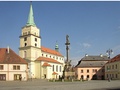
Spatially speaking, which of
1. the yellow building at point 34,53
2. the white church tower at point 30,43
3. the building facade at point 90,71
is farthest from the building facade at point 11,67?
the building facade at point 90,71

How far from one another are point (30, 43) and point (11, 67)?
69.2 ft

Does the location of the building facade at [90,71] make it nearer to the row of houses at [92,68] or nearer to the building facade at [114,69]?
the row of houses at [92,68]

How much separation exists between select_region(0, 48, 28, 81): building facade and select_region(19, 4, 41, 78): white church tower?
1555cm

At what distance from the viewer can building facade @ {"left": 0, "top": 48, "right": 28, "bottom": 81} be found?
5697 cm

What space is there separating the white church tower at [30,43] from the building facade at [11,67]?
1555 centimetres

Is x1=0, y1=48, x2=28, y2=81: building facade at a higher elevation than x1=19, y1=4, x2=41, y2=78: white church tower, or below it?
below

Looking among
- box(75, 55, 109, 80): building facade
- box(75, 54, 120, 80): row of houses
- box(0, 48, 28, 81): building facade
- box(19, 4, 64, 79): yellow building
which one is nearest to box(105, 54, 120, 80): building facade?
box(75, 54, 120, 80): row of houses

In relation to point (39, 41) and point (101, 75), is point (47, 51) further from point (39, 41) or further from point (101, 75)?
point (101, 75)

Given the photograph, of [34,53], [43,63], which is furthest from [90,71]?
[34,53]

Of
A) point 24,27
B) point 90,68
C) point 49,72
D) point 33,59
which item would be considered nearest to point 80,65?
point 90,68

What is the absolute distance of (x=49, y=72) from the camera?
76.9 metres

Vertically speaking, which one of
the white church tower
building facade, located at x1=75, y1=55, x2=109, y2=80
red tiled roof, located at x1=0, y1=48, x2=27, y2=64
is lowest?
building facade, located at x1=75, y1=55, x2=109, y2=80

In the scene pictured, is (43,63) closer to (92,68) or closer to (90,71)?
(90,71)

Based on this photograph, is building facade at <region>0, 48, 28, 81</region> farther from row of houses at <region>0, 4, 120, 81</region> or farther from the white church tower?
the white church tower
